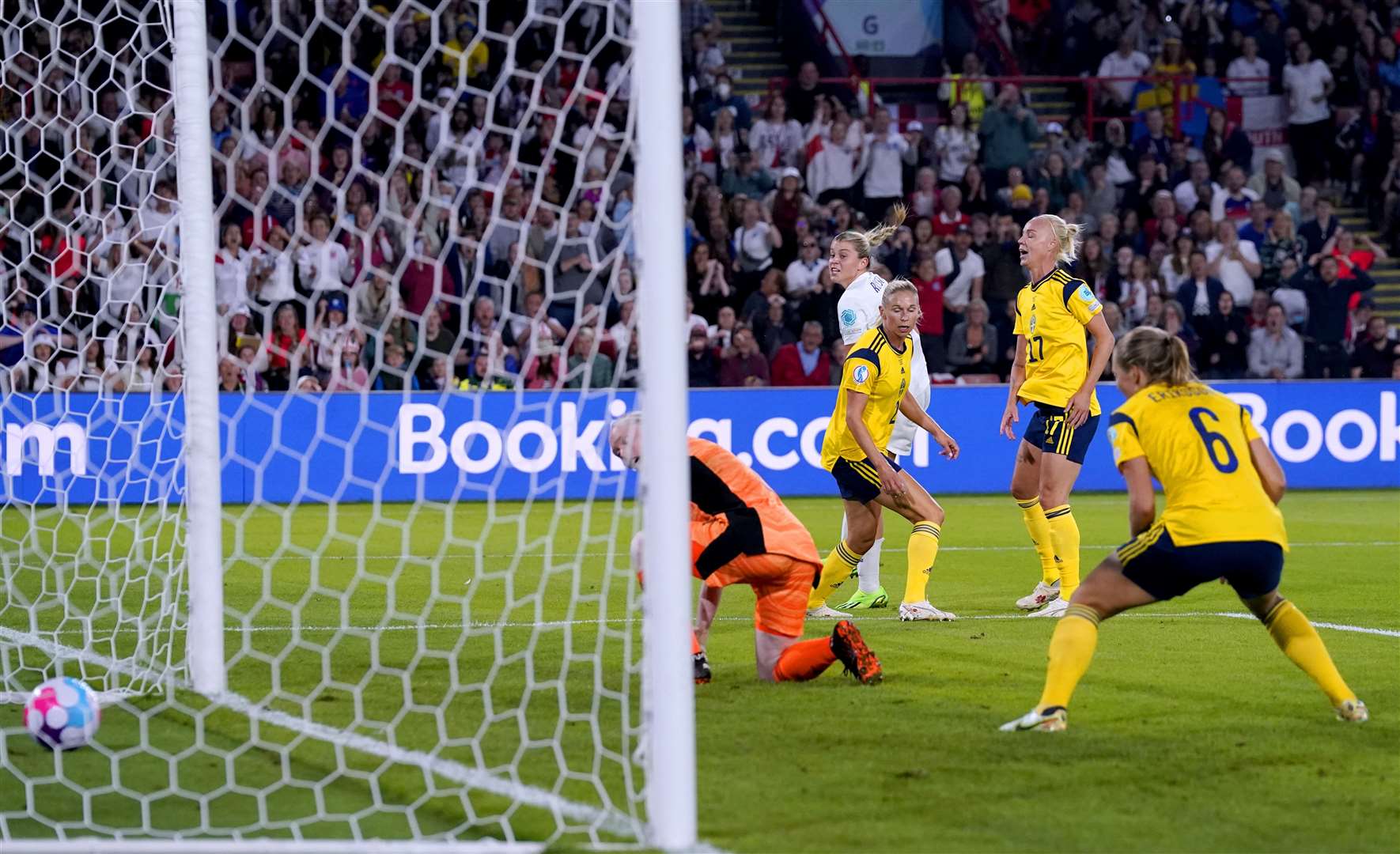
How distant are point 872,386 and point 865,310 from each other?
3.28 feet

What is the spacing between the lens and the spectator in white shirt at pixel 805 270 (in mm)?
15625

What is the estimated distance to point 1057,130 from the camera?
A: 18516 millimetres

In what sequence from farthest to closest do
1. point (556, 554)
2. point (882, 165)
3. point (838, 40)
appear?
point (838, 40)
point (882, 165)
point (556, 554)

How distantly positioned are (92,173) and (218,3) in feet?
12.2

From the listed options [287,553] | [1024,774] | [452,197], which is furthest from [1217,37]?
[1024,774]

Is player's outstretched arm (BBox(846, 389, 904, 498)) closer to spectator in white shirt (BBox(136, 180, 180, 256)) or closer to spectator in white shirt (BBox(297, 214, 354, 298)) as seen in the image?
spectator in white shirt (BBox(297, 214, 354, 298))

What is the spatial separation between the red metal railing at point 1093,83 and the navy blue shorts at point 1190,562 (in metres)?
14.1

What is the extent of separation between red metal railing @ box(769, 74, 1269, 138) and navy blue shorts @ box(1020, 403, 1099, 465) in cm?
1097

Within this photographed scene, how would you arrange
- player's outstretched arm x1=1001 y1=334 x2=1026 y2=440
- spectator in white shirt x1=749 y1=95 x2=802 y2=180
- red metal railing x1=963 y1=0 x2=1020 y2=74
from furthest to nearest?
red metal railing x1=963 y1=0 x2=1020 y2=74 → spectator in white shirt x1=749 y1=95 x2=802 y2=180 → player's outstretched arm x1=1001 y1=334 x2=1026 y2=440

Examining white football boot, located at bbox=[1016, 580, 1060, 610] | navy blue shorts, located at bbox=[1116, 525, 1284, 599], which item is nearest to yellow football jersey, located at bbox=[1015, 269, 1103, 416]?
white football boot, located at bbox=[1016, 580, 1060, 610]

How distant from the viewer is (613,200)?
777 centimetres

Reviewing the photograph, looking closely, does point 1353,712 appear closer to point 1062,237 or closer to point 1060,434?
point 1060,434

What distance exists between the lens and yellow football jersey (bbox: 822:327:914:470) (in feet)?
24.1

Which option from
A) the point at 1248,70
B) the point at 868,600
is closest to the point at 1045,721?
the point at 868,600
